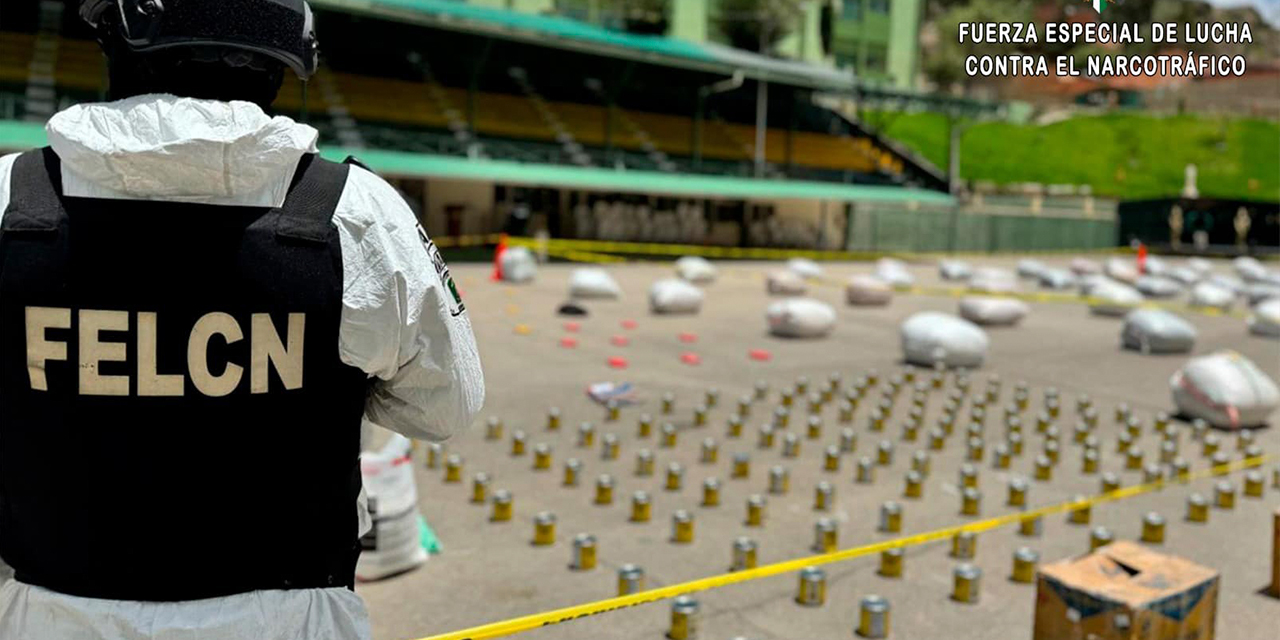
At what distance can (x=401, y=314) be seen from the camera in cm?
187

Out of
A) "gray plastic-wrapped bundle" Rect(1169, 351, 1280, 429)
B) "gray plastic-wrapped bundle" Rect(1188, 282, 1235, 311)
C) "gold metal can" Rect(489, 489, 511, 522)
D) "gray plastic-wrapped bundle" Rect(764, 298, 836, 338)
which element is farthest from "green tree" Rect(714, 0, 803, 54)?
"gold metal can" Rect(489, 489, 511, 522)

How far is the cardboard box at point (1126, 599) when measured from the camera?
3779 mm

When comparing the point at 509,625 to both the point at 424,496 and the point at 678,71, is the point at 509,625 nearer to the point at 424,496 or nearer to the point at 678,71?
the point at 424,496

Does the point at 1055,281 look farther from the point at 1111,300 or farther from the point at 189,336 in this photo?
the point at 189,336

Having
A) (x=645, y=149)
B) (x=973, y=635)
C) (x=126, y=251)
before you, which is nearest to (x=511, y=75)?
(x=645, y=149)

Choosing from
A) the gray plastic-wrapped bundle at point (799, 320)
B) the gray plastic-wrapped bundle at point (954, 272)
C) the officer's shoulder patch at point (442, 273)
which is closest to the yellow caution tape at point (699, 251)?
the gray plastic-wrapped bundle at point (954, 272)

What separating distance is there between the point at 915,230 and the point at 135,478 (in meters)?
35.8

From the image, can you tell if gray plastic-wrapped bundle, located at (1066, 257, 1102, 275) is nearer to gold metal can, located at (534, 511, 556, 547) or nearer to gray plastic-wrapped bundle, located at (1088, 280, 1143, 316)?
gray plastic-wrapped bundle, located at (1088, 280, 1143, 316)

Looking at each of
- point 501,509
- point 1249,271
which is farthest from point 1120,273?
point 501,509

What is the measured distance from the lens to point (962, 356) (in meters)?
11.7

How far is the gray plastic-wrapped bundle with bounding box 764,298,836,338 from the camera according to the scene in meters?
13.7

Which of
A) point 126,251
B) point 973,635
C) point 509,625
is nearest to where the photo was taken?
point 126,251

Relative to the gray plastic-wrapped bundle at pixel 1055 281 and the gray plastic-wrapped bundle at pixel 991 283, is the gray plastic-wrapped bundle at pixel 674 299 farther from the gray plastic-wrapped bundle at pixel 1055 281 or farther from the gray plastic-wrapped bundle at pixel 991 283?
the gray plastic-wrapped bundle at pixel 1055 281

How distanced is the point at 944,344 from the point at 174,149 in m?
10.8
